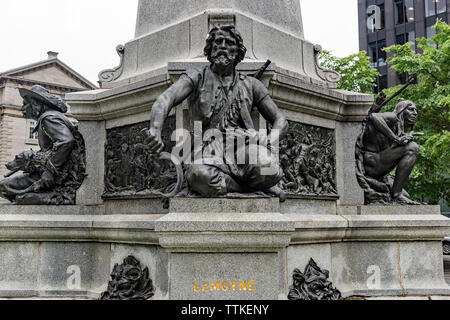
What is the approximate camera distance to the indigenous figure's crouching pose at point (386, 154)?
26.6ft

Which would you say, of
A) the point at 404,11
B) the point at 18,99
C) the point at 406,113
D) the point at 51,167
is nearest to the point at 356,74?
the point at 406,113

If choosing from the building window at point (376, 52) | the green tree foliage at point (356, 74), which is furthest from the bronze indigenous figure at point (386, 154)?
the building window at point (376, 52)

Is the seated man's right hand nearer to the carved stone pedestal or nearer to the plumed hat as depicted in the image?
the carved stone pedestal

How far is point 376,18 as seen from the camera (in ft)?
158

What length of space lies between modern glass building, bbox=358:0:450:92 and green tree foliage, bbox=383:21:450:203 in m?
23.8

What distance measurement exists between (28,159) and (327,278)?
5101 millimetres

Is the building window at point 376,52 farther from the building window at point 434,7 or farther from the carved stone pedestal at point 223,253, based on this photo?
the carved stone pedestal at point 223,253

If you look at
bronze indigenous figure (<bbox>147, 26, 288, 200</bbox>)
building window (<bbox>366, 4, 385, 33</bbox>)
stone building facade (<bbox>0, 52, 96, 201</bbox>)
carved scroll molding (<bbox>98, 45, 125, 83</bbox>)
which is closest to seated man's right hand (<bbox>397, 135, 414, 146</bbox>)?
bronze indigenous figure (<bbox>147, 26, 288, 200</bbox>)

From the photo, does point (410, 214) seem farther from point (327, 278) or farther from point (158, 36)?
point (158, 36)

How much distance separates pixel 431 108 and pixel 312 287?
16.5 m

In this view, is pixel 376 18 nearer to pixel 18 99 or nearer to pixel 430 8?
pixel 430 8
